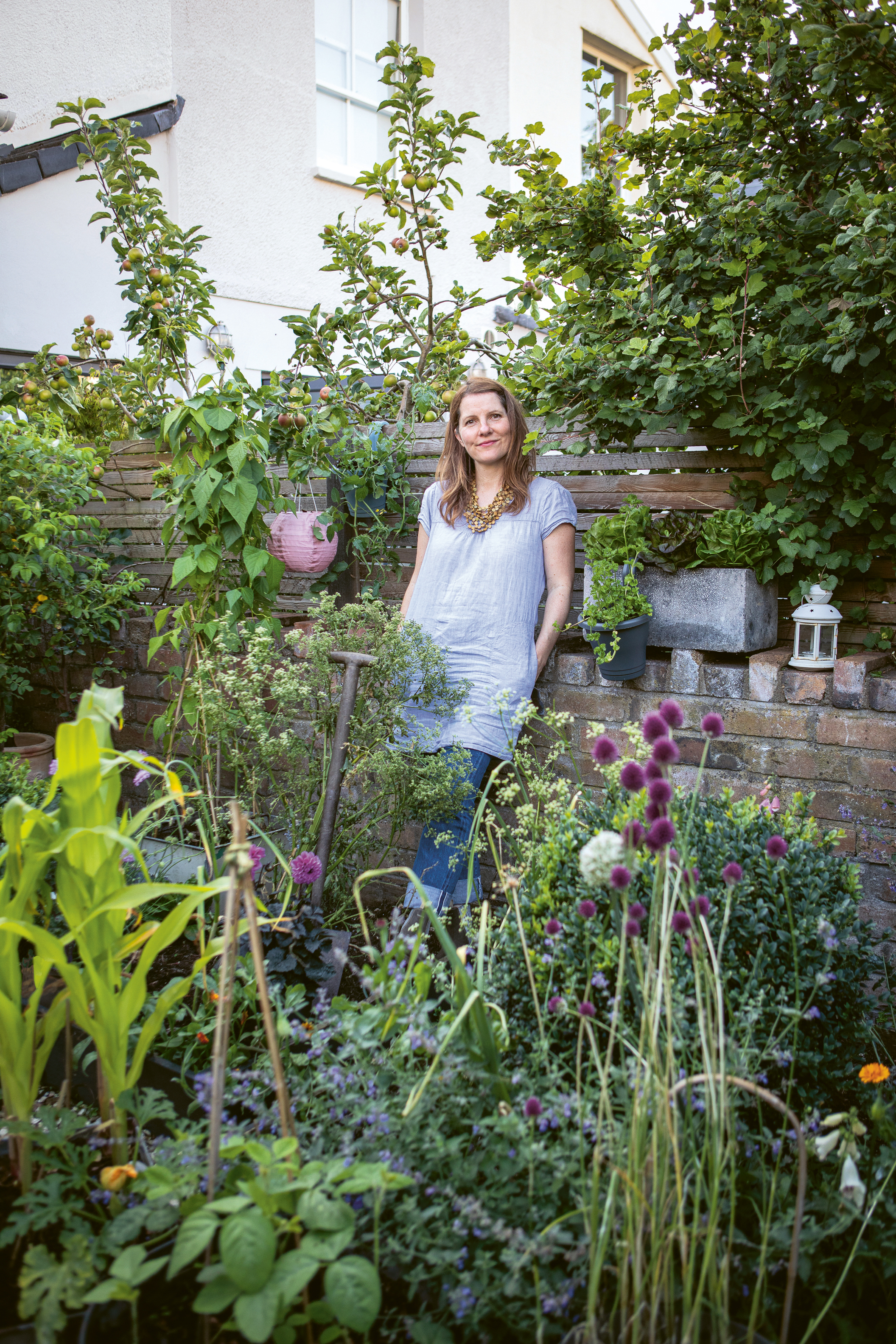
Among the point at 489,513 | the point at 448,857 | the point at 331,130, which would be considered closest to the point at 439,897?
the point at 448,857

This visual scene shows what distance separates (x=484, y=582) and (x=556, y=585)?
21 cm

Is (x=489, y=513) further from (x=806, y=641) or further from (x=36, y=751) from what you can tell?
(x=36, y=751)

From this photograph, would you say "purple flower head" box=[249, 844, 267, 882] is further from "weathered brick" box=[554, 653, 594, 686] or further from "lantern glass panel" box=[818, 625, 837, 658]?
"lantern glass panel" box=[818, 625, 837, 658]

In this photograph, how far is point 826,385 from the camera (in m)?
2.15

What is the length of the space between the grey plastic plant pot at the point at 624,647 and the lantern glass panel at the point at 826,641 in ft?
1.40

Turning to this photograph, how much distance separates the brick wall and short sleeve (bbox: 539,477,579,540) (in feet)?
1.55

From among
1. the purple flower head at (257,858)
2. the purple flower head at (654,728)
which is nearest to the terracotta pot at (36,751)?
the purple flower head at (257,858)

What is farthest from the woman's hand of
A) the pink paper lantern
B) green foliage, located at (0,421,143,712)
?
green foliage, located at (0,421,143,712)

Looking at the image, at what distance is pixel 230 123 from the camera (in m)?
5.86

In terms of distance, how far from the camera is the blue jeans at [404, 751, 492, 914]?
233cm

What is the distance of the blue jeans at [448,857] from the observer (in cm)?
233

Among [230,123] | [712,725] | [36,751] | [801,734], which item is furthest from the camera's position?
[230,123]

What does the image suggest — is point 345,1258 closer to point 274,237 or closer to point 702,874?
point 702,874

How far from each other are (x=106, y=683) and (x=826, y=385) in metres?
3.04
